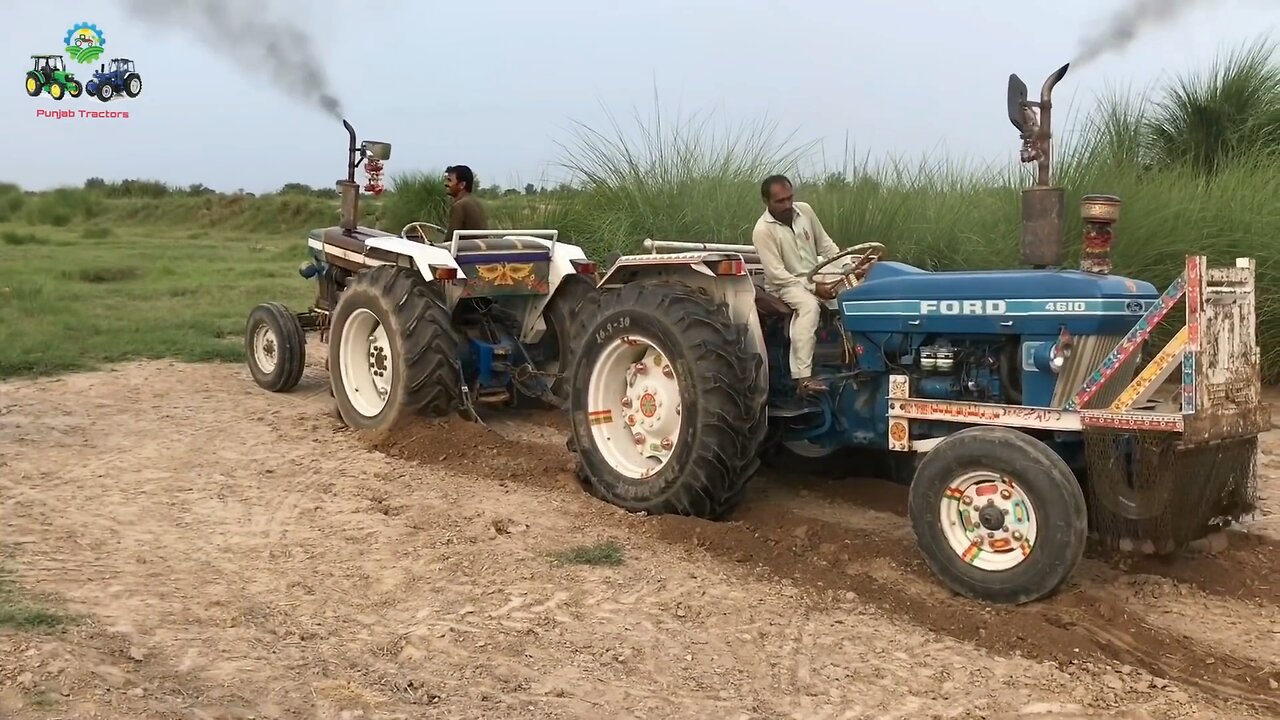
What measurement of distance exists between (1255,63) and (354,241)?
9.24 meters

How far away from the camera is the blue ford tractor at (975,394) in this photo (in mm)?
4246

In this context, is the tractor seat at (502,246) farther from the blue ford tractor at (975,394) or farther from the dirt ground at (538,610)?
the dirt ground at (538,610)

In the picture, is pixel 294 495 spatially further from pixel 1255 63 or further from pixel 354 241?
pixel 1255 63

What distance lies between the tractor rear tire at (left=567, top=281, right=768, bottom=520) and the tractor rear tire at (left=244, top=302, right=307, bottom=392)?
3.45 meters

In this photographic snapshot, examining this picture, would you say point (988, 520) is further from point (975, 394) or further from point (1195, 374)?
point (1195, 374)

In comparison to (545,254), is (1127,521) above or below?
below

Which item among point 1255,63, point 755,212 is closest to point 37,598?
point 755,212

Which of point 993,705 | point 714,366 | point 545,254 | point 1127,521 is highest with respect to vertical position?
point 545,254

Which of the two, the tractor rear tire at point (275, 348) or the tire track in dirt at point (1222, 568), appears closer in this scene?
the tire track in dirt at point (1222, 568)

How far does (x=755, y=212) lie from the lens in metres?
10.8

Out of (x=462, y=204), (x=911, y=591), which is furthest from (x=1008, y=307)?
(x=462, y=204)

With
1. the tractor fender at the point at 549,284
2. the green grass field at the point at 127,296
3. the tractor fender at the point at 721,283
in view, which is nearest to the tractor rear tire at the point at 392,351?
the tractor fender at the point at 549,284

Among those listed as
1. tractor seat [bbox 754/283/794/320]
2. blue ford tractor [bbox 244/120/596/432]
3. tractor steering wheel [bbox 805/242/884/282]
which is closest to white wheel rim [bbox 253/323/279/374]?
blue ford tractor [bbox 244/120/596/432]

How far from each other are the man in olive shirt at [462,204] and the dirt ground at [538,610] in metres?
2.65
